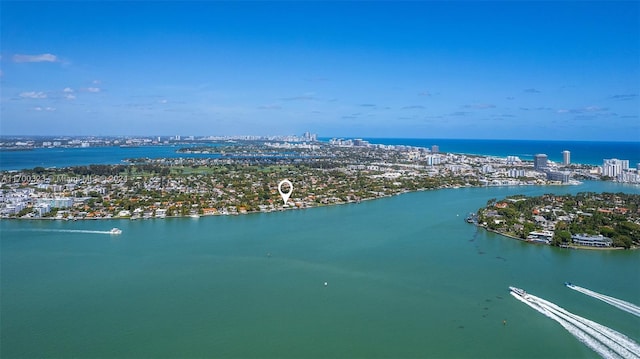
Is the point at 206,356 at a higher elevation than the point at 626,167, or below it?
below

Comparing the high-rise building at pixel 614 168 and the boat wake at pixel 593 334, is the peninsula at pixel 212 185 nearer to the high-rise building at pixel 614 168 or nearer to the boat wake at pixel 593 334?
the high-rise building at pixel 614 168

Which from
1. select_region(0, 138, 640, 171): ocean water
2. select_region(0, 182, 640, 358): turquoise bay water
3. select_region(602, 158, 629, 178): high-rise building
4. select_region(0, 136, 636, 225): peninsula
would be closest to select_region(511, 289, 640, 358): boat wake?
select_region(0, 182, 640, 358): turquoise bay water

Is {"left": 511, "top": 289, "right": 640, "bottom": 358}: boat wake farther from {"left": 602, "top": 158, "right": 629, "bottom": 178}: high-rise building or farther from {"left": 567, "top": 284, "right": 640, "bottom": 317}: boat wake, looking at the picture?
Answer: {"left": 602, "top": 158, "right": 629, "bottom": 178}: high-rise building

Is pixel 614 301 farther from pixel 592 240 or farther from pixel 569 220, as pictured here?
pixel 569 220

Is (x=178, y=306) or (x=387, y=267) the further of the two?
(x=387, y=267)

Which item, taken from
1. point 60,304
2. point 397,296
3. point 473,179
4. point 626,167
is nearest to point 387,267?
point 397,296

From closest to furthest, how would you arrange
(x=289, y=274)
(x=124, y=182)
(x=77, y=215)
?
(x=289, y=274), (x=77, y=215), (x=124, y=182)

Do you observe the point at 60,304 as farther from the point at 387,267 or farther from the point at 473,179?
the point at 473,179
